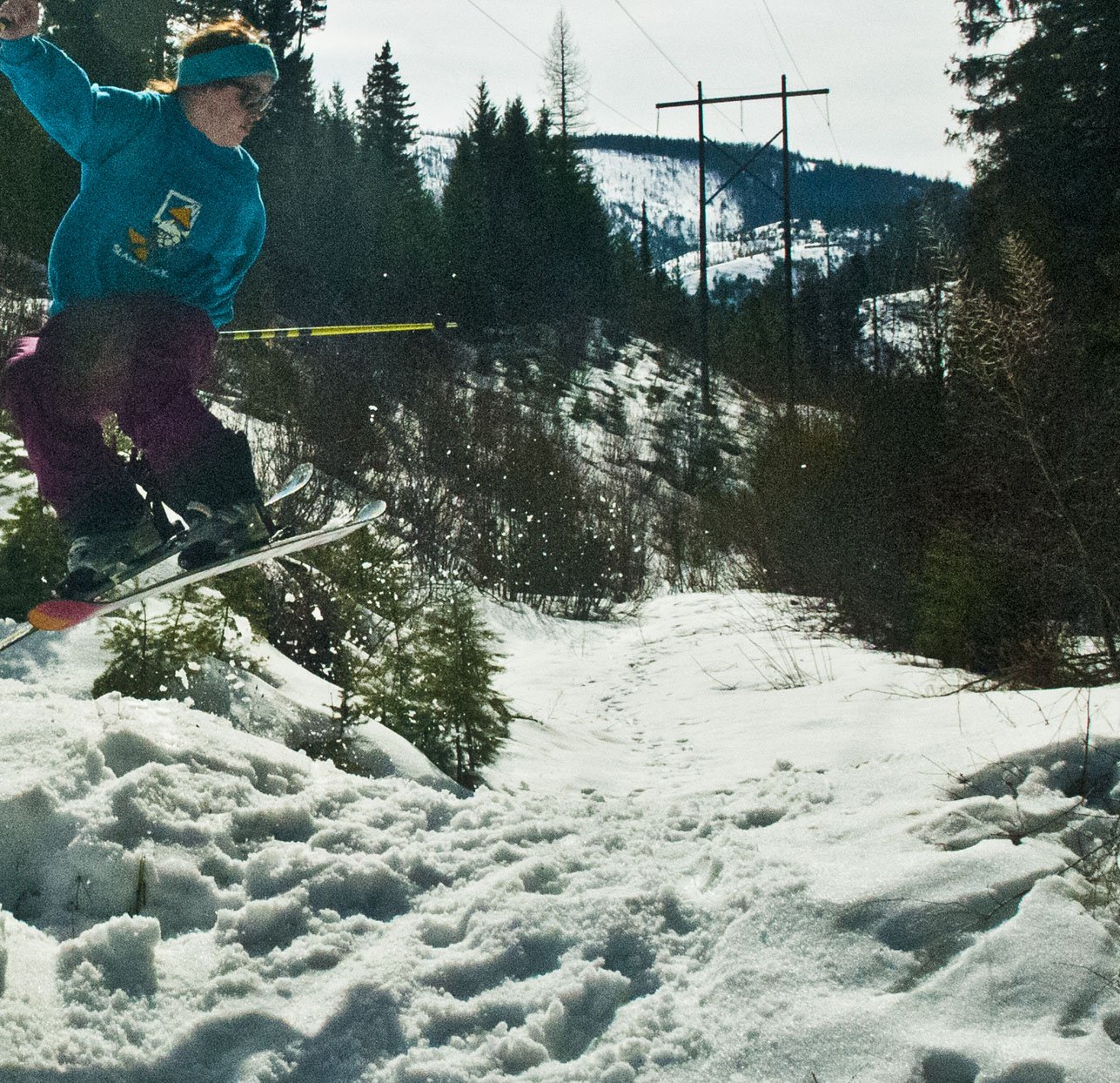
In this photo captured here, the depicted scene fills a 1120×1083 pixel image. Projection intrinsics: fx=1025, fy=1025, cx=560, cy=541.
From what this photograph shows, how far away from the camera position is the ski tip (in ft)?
9.41

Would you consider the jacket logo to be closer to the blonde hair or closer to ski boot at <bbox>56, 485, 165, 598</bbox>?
the blonde hair

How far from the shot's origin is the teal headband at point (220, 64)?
2803 millimetres

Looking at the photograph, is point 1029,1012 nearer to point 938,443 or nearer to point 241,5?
point 938,443

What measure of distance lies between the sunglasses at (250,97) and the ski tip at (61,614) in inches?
58.2

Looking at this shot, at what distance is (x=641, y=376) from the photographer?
2828 centimetres

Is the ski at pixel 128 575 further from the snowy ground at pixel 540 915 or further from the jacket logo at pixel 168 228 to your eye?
the jacket logo at pixel 168 228

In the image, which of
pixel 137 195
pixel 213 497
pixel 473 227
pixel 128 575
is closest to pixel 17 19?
pixel 137 195

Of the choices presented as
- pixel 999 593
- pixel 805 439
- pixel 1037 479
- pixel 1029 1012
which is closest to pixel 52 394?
pixel 1029 1012

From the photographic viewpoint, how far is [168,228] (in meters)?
2.86

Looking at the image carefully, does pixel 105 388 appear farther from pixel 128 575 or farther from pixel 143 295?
pixel 128 575

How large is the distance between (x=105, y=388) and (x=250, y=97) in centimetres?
92

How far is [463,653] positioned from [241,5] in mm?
Result: 28727

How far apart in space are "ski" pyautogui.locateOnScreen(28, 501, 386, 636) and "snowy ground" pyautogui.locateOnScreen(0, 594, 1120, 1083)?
27cm

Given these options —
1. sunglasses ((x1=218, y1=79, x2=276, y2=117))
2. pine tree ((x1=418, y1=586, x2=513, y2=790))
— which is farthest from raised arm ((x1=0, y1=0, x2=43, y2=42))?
pine tree ((x1=418, y1=586, x2=513, y2=790))
